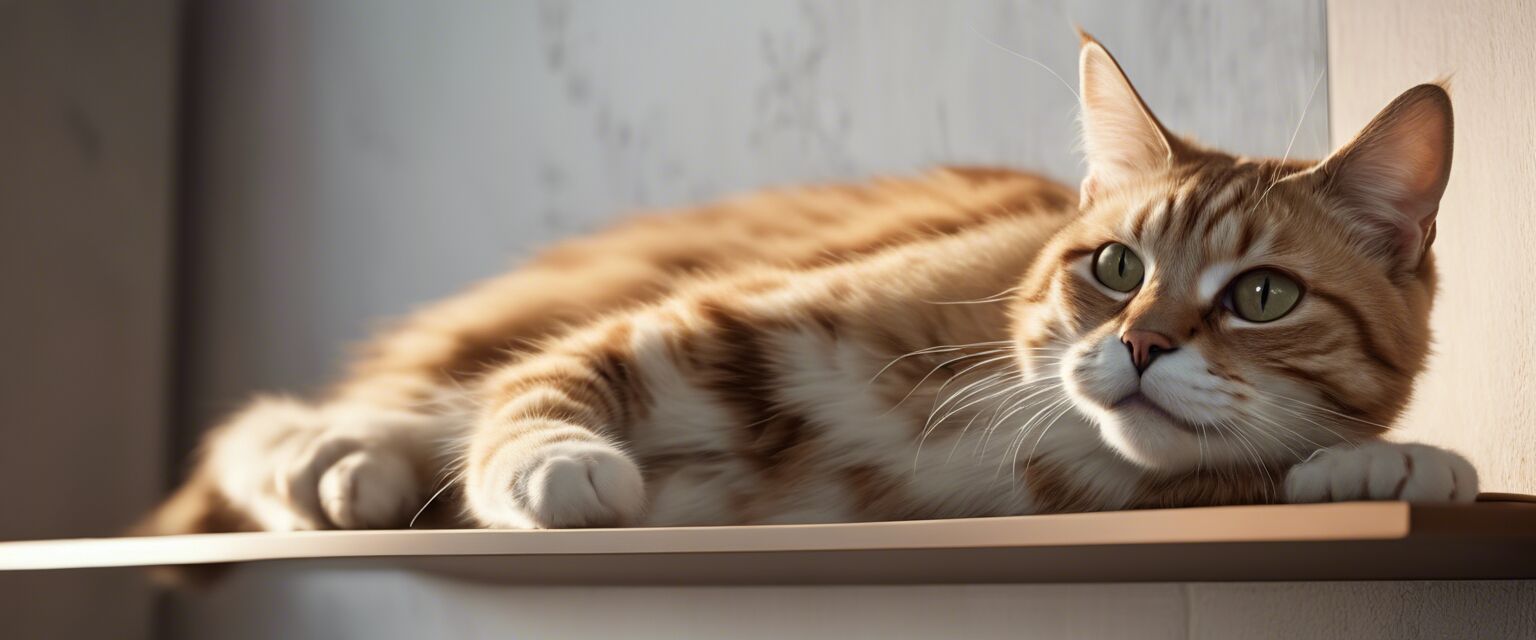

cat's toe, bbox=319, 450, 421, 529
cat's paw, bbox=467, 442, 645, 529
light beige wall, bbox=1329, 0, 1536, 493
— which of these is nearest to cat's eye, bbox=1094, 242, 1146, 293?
light beige wall, bbox=1329, 0, 1536, 493

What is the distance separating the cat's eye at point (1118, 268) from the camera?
85 centimetres

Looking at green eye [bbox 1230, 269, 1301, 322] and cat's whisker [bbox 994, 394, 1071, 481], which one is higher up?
green eye [bbox 1230, 269, 1301, 322]

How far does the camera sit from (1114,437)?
78cm

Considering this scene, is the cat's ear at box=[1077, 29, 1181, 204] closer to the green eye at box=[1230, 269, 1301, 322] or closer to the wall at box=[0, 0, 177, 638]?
the green eye at box=[1230, 269, 1301, 322]

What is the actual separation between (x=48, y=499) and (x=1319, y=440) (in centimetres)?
153

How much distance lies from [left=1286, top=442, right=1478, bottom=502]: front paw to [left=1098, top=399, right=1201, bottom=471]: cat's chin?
7 cm

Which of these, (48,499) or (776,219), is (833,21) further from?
(48,499)

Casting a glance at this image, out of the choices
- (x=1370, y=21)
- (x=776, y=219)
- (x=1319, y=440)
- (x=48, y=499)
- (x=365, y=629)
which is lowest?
(x=365, y=629)

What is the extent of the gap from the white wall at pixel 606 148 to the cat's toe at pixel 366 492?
0.36 m

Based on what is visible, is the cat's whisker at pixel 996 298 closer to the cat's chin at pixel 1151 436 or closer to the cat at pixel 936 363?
the cat at pixel 936 363

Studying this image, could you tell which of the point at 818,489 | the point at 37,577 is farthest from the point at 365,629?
the point at 818,489

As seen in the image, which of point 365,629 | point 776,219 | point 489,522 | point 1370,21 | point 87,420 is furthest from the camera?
point 87,420

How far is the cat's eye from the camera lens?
0.85m

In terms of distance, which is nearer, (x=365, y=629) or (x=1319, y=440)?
(x=1319, y=440)
